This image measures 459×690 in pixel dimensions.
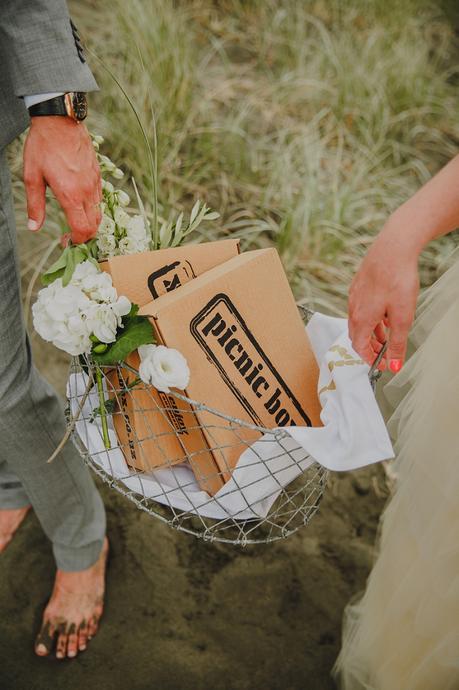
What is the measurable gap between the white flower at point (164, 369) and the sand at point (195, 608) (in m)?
0.94

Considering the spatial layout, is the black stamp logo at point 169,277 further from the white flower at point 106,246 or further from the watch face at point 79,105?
the watch face at point 79,105

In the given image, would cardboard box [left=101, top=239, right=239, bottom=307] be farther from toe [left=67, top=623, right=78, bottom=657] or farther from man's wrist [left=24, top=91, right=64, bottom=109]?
toe [left=67, top=623, right=78, bottom=657]

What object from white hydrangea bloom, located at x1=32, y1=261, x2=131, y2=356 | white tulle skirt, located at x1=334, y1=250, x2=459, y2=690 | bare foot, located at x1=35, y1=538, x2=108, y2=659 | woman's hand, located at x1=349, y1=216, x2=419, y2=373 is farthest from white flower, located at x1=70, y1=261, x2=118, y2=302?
bare foot, located at x1=35, y1=538, x2=108, y2=659

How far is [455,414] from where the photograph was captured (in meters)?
1.04

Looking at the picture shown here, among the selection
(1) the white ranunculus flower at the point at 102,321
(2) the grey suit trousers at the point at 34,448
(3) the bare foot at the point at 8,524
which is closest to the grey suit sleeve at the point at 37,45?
(2) the grey suit trousers at the point at 34,448

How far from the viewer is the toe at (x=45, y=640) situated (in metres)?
1.54

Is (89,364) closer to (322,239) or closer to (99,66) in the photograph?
(322,239)

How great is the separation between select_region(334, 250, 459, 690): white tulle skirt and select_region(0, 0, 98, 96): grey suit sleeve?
808 millimetres

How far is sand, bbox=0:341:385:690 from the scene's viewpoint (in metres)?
1.55

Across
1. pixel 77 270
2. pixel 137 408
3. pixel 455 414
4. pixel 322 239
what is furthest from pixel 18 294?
pixel 322 239

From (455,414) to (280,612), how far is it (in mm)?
945

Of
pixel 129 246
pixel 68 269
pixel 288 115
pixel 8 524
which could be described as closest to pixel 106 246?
pixel 129 246

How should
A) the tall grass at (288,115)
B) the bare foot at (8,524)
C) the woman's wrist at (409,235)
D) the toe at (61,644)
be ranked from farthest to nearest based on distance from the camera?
the tall grass at (288,115) < the bare foot at (8,524) < the toe at (61,644) < the woman's wrist at (409,235)

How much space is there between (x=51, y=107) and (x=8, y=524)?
1.22 meters
